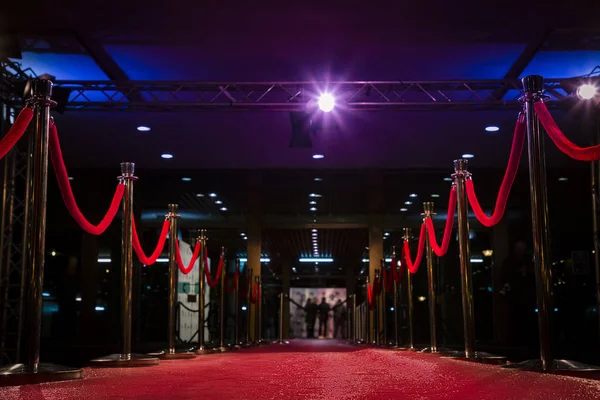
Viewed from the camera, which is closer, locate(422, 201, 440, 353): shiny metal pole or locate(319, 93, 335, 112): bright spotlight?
locate(422, 201, 440, 353): shiny metal pole

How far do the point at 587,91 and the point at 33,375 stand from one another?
6.94 meters

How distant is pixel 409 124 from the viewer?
33.0 ft

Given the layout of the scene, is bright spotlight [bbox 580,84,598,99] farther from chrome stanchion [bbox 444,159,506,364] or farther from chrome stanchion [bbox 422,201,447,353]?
chrome stanchion [bbox 444,159,506,364]

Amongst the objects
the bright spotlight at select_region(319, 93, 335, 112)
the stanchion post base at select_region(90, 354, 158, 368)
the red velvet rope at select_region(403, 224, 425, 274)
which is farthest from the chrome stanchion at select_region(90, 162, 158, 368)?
the bright spotlight at select_region(319, 93, 335, 112)

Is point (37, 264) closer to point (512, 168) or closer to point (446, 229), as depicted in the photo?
point (512, 168)

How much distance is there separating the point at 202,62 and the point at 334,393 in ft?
21.0

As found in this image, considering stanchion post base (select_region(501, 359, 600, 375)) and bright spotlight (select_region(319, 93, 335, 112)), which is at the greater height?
bright spotlight (select_region(319, 93, 335, 112))

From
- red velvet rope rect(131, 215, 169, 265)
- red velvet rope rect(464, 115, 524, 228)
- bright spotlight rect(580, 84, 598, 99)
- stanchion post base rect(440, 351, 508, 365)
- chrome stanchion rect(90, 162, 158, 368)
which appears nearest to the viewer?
red velvet rope rect(464, 115, 524, 228)

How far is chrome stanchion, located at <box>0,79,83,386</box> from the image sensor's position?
313cm

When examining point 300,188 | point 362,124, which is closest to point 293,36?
point 362,124

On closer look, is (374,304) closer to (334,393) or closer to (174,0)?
(174,0)

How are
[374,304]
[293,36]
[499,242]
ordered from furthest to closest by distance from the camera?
[499,242]
[374,304]
[293,36]

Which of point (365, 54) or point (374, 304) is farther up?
point (365, 54)

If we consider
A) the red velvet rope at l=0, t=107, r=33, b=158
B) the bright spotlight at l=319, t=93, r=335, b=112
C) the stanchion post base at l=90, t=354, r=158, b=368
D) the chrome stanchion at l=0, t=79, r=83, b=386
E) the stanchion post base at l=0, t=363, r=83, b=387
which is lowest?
the stanchion post base at l=90, t=354, r=158, b=368
